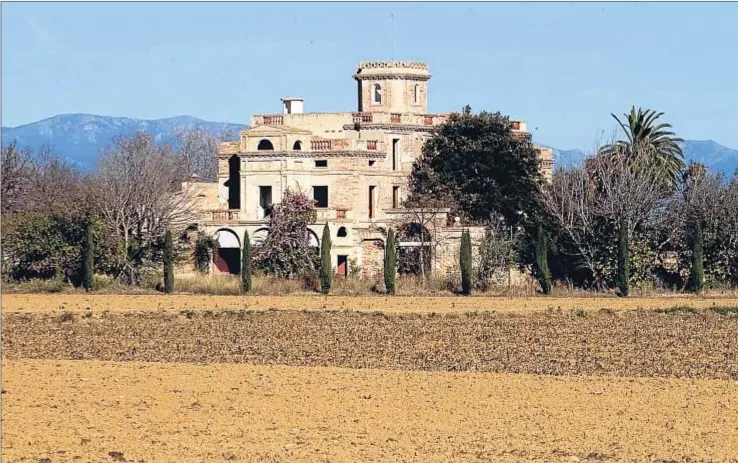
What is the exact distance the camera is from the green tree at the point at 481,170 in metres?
71.1

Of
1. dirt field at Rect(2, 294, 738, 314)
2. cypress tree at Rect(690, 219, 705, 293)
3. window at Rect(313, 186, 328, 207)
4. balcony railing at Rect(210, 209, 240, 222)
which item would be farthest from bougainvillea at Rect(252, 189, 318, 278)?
cypress tree at Rect(690, 219, 705, 293)

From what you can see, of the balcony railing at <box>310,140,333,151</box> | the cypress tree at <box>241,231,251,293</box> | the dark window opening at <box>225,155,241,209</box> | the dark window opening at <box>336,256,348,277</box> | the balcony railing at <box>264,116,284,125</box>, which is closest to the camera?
the cypress tree at <box>241,231,251,293</box>

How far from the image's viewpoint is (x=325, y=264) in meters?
63.2

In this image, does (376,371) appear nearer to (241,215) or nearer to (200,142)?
(241,215)

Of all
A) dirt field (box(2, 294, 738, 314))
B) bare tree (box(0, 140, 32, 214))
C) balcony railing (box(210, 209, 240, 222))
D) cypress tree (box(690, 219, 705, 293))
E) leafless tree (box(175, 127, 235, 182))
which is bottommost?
dirt field (box(2, 294, 738, 314))

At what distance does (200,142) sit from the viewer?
152250mm

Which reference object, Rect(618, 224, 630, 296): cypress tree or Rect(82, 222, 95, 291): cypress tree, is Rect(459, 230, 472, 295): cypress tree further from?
Rect(82, 222, 95, 291): cypress tree

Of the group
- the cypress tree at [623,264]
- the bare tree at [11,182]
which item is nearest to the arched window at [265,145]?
the bare tree at [11,182]

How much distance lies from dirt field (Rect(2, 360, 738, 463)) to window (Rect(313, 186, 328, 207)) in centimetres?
3668

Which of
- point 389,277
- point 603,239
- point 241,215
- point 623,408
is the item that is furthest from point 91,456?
point 241,215

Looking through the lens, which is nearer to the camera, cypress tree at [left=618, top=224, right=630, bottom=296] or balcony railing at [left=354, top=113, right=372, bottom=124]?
cypress tree at [left=618, top=224, right=630, bottom=296]

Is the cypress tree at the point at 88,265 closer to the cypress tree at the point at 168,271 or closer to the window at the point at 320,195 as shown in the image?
the cypress tree at the point at 168,271

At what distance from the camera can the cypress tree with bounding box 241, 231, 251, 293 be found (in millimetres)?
62625

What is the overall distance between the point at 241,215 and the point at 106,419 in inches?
1688
